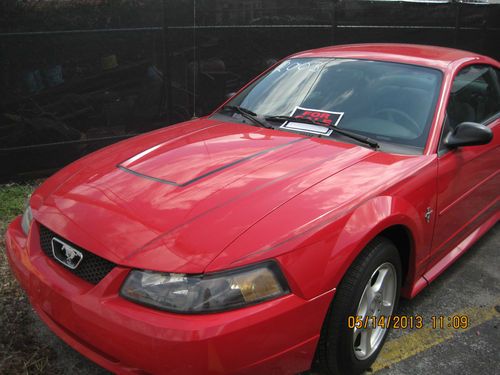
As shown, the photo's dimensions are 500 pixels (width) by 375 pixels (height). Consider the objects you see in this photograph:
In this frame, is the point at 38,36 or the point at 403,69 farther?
the point at 38,36

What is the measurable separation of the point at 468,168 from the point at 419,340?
1125 millimetres

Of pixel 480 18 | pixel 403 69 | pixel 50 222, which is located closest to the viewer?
pixel 50 222

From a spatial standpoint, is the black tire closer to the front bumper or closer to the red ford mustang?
the red ford mustang

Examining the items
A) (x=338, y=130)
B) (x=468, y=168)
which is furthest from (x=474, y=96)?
(x=338, y=130)

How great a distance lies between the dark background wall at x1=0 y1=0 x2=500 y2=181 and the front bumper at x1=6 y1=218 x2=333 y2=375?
3.68 m

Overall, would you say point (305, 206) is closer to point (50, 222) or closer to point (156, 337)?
point (156, 337)

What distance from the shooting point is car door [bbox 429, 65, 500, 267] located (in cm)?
285

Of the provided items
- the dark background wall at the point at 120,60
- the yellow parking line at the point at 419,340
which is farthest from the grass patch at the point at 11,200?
the yellow parking line at the point at 419,340

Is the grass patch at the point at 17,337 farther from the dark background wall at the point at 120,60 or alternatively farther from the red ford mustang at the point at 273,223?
the dark background wall at the point at 120,60

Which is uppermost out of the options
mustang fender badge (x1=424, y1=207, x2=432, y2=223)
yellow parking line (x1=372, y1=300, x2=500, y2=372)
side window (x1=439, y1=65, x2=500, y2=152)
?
side window (x1=439, y1=65, x2=500, y2=152)

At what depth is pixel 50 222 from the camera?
228cm

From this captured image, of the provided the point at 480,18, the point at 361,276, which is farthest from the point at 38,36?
the point at 480,18

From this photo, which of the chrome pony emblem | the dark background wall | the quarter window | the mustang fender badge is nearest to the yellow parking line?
the mustang fender badge

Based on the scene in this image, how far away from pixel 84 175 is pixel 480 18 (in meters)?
10.8
